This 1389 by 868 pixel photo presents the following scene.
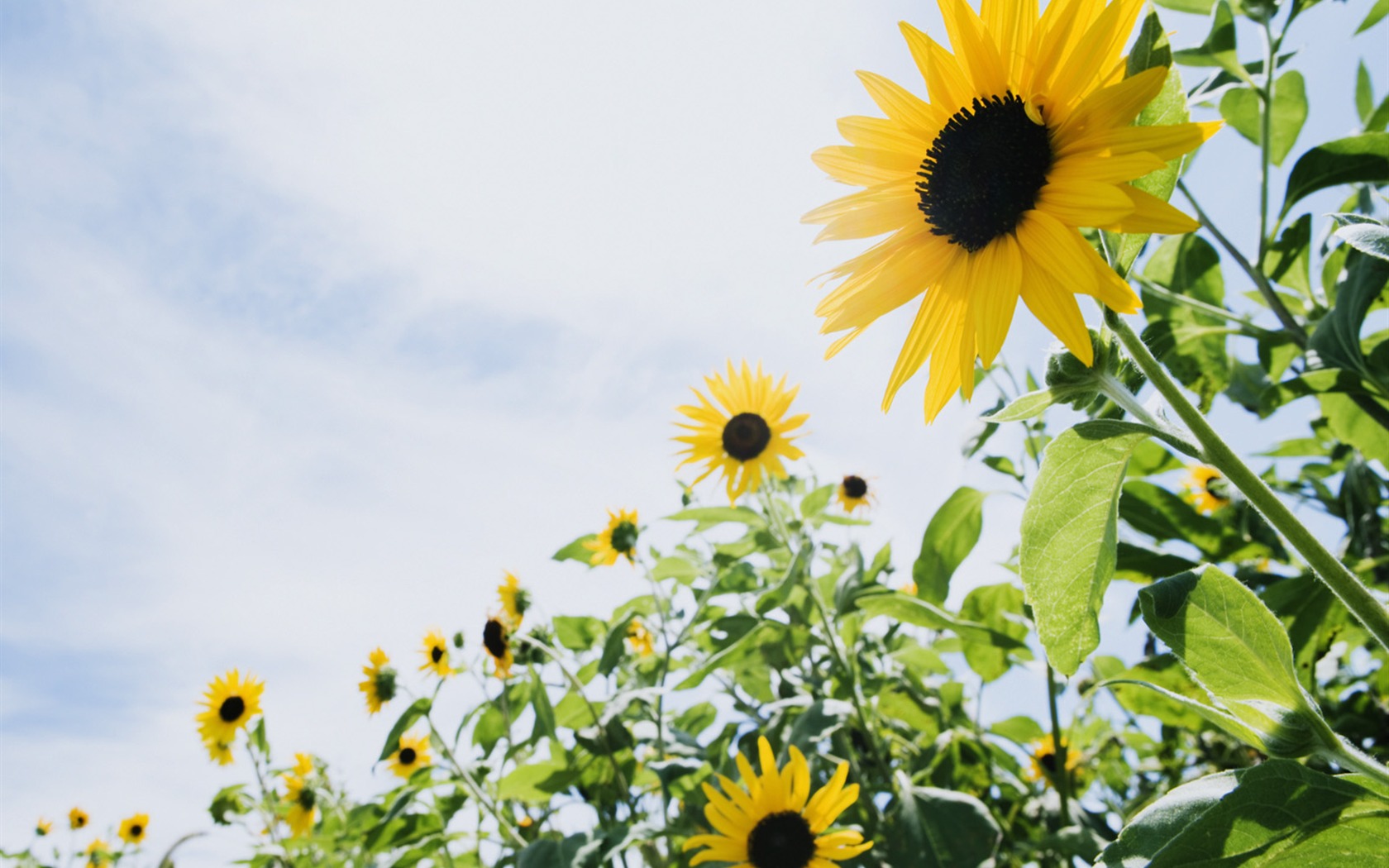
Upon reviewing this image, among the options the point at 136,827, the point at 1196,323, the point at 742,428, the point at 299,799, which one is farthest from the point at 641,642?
the point at 136,827

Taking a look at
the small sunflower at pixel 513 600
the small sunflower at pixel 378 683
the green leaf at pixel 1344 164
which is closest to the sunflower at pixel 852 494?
the small sunflower at pixel 513 600

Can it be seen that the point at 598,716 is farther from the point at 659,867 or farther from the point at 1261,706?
the point at 1261,706

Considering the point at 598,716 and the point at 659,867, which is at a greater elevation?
the point at 598,716

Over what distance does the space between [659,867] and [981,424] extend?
1513mm

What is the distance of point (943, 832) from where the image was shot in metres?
1.65

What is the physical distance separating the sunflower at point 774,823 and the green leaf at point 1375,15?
1.89 metres

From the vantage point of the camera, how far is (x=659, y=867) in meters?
2.28

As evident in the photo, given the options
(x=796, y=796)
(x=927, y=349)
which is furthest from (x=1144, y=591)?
(x=796, y=796)

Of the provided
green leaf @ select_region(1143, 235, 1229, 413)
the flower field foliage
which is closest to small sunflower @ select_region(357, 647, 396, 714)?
the flower field foliage

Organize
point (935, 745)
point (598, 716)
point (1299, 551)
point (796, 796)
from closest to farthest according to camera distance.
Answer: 1. point (1299, 551)
2. point (796, 796)
3. point (935, 745)
4. point (598, 716)

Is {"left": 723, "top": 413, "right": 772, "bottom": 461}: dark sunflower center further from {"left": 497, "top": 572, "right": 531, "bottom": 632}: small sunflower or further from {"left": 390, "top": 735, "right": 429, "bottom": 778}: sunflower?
{"left": 390, "top": 735, "right": 429, "bottom": 778}: sunflower

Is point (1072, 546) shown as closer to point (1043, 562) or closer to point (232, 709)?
point (1043, 562)

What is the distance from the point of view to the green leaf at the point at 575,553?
294 centimetres

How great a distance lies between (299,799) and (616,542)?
242cm
